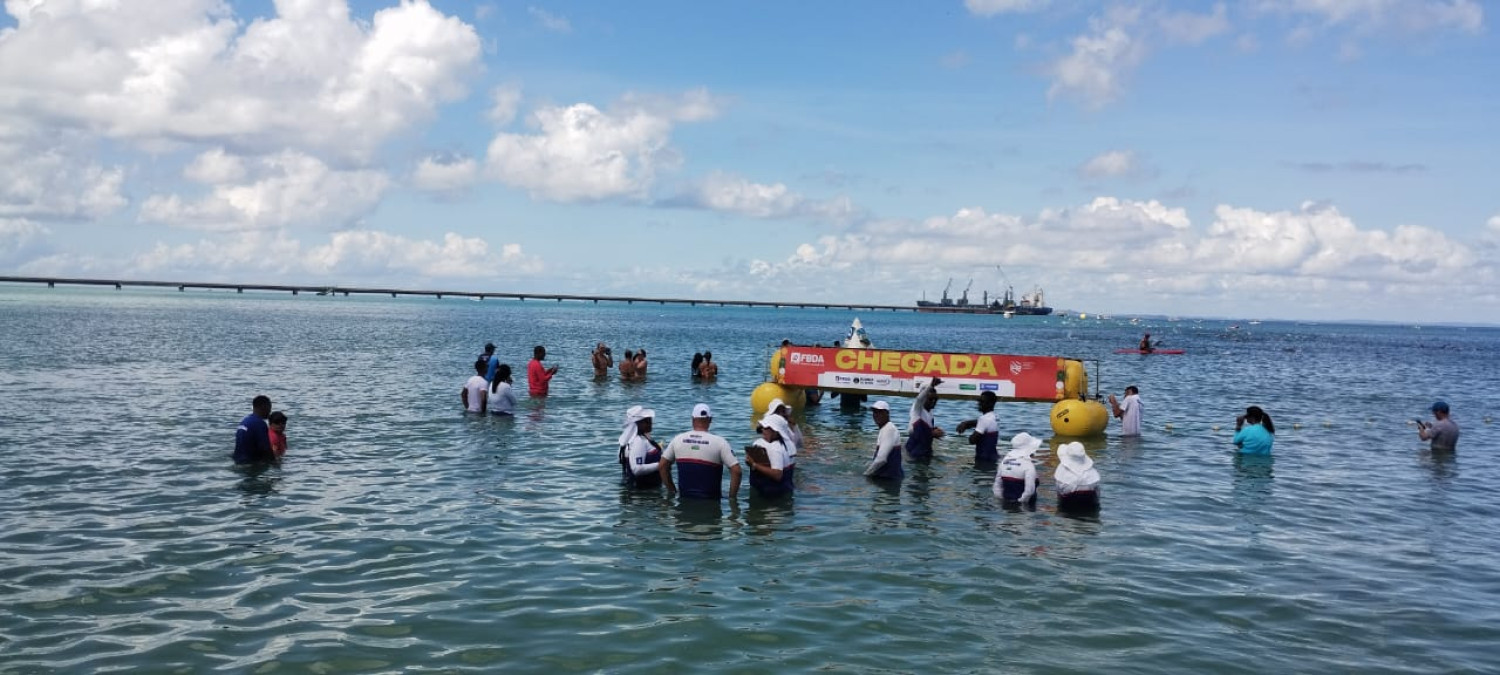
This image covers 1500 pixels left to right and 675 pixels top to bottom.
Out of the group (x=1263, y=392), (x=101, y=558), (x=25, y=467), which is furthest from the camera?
(x=1263, y=392)

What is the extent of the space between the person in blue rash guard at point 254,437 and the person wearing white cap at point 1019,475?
12.6 meters

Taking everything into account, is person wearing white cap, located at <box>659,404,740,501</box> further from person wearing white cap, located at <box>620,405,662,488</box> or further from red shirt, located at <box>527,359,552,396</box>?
red shirt, located at <box>527,359,552,396</box>

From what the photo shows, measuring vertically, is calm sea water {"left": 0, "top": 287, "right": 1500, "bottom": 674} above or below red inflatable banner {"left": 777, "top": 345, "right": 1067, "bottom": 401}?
below

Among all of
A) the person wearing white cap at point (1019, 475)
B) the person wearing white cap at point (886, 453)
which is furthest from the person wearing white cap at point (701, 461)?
the person wearing white cap at point (1019, 475)

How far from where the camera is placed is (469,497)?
50.8ft

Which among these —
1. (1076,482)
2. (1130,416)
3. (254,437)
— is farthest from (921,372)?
(254,437)

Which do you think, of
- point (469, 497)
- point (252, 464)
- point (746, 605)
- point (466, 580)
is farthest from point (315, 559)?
point (252, 464)

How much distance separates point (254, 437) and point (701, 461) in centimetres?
826

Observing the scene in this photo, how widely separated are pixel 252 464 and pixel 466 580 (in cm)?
828

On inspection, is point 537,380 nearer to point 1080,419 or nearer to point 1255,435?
point 1080,419

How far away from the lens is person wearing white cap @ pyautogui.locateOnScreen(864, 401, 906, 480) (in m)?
17.0

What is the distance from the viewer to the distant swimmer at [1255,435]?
21250mm

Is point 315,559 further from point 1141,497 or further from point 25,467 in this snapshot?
point 1141,497

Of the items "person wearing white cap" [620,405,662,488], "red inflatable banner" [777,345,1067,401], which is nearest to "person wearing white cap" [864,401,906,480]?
"person wearing white cap" [620,405,662,488]
